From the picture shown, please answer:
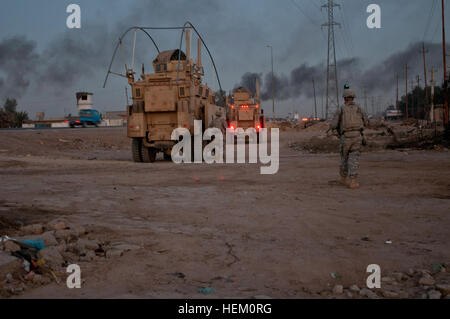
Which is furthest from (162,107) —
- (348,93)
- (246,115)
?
(246,115)

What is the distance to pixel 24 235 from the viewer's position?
435 cm

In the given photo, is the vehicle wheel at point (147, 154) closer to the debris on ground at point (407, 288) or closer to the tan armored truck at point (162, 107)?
the tan armored truck at point (162, 107)

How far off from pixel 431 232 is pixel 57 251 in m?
3.97

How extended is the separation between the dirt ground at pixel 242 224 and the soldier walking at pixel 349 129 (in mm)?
532

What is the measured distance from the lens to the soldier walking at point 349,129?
8.45 metres

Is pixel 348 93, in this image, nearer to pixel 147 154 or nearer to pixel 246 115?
pixel 147 154

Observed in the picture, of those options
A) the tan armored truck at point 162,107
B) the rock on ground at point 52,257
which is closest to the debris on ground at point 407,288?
the rock on ground at point 52,257

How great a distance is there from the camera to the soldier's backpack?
336 inches

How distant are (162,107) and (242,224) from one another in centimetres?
954

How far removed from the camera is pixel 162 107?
14094 mm

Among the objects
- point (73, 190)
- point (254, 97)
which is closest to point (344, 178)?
point (73, 190)

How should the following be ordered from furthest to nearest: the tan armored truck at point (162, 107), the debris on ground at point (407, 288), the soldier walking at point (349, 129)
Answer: the tan armored truck at point (162, 107), the soldier walking at point (349, 129), the debris on ground at point (407, 288)

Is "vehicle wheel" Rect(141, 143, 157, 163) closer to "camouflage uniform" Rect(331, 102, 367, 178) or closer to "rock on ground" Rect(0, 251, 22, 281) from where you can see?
"camouflage uniform" Rect(331, 102, 367, 178)
